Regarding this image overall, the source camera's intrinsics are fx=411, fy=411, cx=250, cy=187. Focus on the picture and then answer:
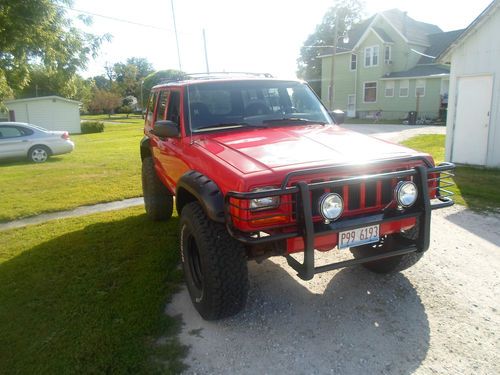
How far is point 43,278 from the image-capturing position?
14.4 feet

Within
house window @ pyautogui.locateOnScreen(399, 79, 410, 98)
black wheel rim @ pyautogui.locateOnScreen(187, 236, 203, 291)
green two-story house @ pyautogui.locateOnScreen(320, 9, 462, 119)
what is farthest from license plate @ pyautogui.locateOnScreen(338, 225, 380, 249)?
house window @ pyautogui.locateOnScreen(399, 79, 410, 98)

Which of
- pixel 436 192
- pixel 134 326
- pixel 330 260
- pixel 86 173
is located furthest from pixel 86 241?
pixel 86 173

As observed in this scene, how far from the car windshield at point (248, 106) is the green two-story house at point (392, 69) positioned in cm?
2629

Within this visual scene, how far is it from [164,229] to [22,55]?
27.6 ft

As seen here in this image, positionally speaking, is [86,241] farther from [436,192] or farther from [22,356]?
[436,192]

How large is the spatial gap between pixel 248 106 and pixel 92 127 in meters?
31.3

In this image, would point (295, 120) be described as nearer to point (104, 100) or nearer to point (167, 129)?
point (167, 129)

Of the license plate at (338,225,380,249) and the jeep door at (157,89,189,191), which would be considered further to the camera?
the jeep door at (157,89,189,191)

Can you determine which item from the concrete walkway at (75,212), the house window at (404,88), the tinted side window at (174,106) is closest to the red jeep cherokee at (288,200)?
the tinted side window at (174,106)

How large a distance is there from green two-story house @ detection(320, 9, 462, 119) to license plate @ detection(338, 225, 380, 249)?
2764 centimetres

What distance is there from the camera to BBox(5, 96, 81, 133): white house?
31298 mm

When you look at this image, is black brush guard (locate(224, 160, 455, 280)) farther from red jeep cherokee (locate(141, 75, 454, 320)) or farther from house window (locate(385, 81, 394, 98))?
house window (locate(385, 81, 394, 98))

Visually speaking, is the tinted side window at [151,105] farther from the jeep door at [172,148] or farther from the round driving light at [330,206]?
the round driving light at [330,206]

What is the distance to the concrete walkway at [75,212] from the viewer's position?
6659 millimetres
